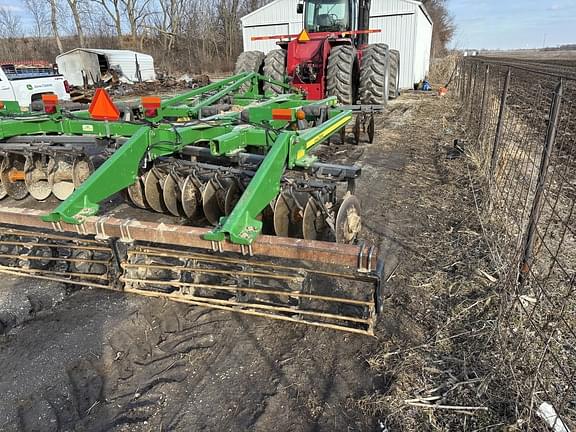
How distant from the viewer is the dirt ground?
6.62 ft

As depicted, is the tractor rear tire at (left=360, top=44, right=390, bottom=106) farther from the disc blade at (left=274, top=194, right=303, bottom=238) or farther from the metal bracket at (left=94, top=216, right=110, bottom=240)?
the metal bracket at (left=94, top=216, right=110, bottom=240)

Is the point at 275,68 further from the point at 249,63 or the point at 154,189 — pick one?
the point at 154,189

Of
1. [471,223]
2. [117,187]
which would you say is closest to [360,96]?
[471,223]

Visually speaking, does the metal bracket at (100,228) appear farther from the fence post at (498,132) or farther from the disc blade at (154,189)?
the fence post at (498,132)

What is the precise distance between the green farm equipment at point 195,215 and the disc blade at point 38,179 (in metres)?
0.01

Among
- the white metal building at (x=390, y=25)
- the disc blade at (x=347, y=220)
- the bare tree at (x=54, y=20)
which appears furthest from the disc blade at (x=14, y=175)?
the bare tree at (x=54, y=20)

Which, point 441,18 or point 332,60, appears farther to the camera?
point 441,18

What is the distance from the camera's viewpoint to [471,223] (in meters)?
3.98

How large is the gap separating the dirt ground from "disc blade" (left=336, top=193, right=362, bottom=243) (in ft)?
1.38

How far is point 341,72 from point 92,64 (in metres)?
16.6

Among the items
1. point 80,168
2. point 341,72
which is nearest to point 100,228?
point 80,168

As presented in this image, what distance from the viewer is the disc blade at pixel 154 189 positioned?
160 inches

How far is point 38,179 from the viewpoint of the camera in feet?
15.4

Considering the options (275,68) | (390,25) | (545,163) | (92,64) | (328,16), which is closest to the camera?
(545,163)
